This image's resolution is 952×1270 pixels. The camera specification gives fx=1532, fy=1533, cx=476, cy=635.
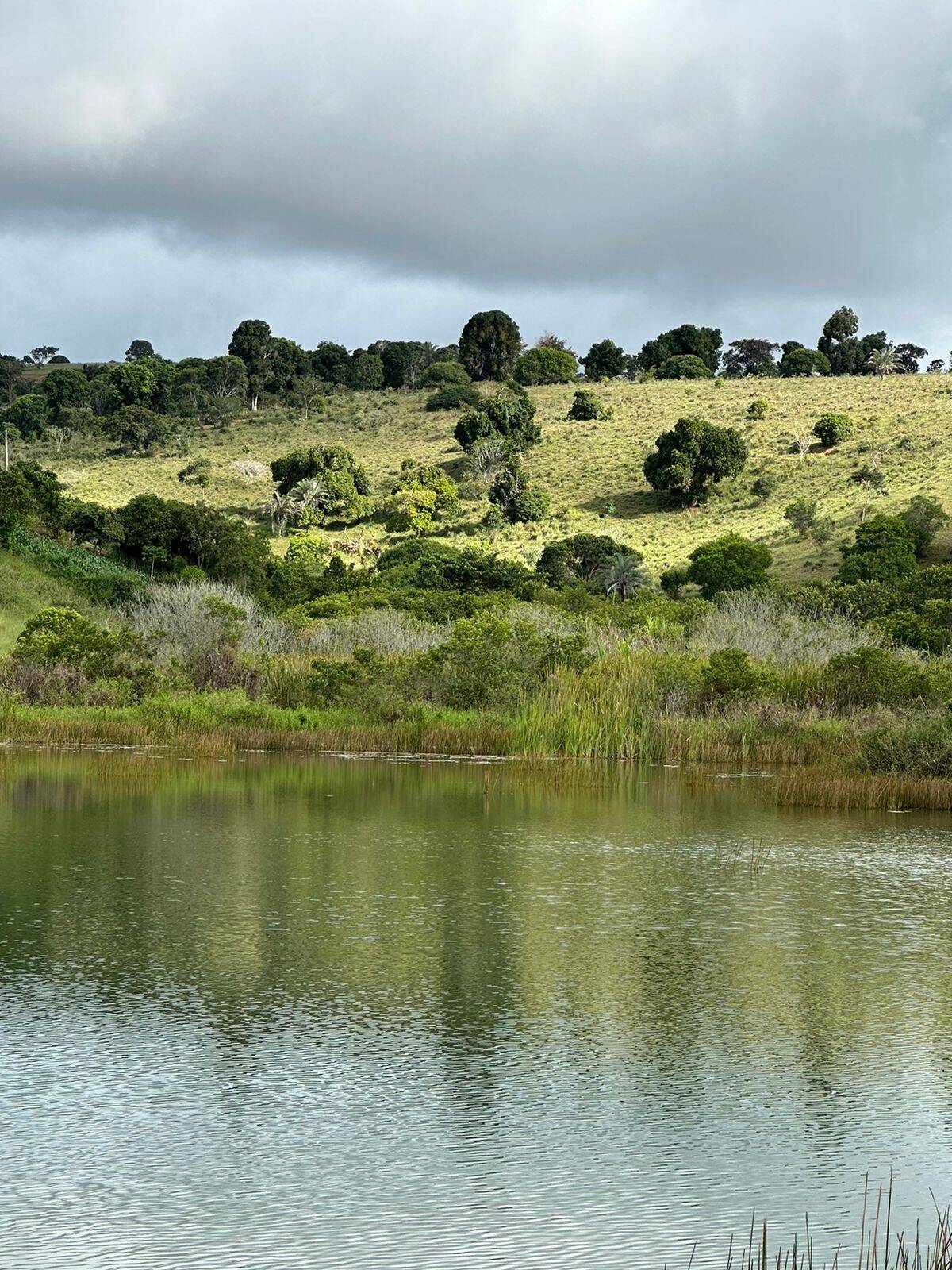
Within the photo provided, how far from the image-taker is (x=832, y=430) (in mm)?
86875

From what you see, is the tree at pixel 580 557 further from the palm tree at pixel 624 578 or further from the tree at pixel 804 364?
the tree at pixel 804 364

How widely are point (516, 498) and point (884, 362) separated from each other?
41.6 metres

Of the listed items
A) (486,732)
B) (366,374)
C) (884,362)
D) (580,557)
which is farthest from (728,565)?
(366,374)

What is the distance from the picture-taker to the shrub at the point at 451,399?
107250 mm

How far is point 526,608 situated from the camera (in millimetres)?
42156

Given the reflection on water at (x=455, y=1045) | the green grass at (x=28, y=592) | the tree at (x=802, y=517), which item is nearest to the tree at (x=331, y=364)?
the tree at (x=802, y=517)

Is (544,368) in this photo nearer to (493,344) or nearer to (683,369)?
(493,344)

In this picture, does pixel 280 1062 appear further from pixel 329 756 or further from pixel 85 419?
pixel 85 419

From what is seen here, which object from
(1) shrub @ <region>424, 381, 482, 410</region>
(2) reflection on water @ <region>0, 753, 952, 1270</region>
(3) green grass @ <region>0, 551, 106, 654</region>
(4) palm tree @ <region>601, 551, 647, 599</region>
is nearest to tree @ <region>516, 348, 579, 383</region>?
(1) shrub @ <region>424, 381, 482, 410</region>

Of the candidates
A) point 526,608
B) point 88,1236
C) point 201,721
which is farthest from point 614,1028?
point 526,608

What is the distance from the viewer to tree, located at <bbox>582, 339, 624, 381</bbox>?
12288 cm

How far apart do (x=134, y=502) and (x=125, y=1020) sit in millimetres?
52864

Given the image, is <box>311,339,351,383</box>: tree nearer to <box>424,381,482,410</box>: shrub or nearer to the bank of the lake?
<box>424,381,482,410</box>: shrub

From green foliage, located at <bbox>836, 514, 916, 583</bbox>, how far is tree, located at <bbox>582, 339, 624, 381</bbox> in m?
59.2
